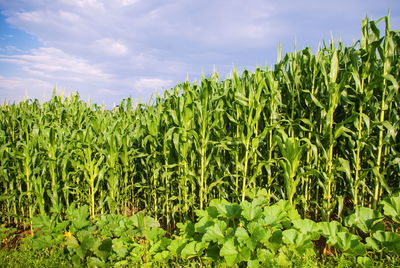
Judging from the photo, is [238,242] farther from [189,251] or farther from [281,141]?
[281,141]

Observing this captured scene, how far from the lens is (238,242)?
9.32ft

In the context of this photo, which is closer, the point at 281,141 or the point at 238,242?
the point at 238,242

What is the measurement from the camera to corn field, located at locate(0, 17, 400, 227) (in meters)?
3.48

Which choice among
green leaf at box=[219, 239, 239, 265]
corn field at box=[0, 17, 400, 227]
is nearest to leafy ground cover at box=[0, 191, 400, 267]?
green leaf at box=[219, 239, 239, 265]

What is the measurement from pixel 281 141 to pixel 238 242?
147cm

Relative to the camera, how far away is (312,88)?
12.6 feet

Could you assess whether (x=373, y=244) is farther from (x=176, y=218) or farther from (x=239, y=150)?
(x=176, y=218)

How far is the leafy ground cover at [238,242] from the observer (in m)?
2.82

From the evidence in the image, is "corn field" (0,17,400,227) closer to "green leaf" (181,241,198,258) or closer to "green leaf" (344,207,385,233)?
"green leaf" (344,207,385,233)

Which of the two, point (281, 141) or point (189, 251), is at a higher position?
point (281, 141)

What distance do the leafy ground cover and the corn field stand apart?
0.42 meters

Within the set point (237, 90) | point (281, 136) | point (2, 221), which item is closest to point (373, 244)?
point (281, 136)

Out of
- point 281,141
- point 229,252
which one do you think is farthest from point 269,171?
point 229,252

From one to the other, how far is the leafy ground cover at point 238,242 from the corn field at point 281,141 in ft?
1.39
